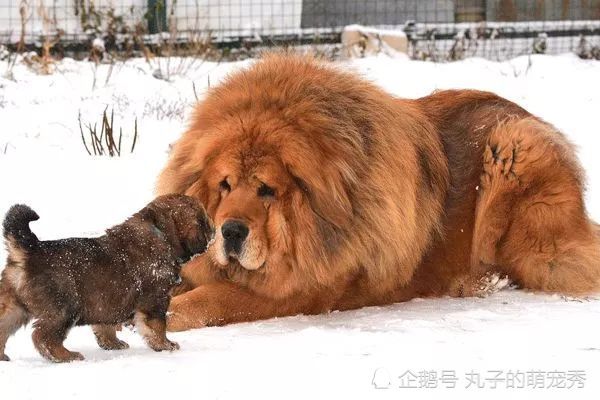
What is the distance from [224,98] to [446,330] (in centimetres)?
163

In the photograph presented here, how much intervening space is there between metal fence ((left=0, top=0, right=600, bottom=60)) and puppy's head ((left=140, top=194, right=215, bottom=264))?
25.8 feet

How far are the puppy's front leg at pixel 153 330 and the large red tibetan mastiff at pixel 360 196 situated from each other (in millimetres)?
615

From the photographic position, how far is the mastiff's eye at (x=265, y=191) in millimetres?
4664

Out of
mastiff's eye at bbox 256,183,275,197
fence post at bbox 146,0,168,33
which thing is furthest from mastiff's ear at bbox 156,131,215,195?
fence post at bbox 146,0,168,33

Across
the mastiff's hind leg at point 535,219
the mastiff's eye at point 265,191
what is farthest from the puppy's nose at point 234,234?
the mastiff's hind leg at point 535,219

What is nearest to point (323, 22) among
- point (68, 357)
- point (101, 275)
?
point (101, 275)

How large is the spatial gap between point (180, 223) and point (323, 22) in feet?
30.4

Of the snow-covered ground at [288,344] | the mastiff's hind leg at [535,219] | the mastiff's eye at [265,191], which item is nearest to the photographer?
the snow-covered ground at [288,344]

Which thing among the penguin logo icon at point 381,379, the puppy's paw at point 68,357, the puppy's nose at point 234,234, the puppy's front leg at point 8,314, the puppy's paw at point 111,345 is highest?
the puppy's nose at point 234,234

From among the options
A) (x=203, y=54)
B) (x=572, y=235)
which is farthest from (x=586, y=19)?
(x=572, y=235)

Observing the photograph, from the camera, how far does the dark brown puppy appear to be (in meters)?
3.65

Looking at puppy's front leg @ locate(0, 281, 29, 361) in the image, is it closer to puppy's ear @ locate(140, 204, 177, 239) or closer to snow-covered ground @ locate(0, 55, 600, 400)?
snow-covered ground @ locate(0, 55, 600, 400)

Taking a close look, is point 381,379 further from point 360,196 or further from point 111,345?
point 360,196

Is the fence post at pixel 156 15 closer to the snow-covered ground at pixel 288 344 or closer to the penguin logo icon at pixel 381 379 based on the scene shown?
the snow-covered ground at pixel 288 344
